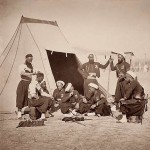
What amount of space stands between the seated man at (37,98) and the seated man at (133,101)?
3.24ft

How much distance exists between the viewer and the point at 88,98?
4.61m

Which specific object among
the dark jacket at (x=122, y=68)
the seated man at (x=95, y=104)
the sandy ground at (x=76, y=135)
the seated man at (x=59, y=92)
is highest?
the dark jacket at (x=122, y=68)

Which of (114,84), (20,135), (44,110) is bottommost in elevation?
(20,135)

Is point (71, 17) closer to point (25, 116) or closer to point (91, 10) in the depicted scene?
point (91, 10)

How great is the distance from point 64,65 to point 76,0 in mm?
891

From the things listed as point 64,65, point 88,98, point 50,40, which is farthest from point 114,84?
point 50,40

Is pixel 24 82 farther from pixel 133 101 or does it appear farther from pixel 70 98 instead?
pixel 133 101

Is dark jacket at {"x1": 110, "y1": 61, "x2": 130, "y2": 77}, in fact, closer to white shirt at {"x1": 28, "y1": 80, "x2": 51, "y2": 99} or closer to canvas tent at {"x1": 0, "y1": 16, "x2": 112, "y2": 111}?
canvas tent at {"x1": 0, "y1": 16, "x2": 112, "y2": 111}

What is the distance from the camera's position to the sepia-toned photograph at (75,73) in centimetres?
446

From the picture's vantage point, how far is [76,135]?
4.41 metres

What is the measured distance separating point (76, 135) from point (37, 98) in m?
0.69

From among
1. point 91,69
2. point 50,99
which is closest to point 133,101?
point 91,69

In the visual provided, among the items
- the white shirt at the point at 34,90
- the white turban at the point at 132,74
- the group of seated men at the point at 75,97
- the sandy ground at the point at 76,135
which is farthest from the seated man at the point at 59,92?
the white turban at the point at 132,74

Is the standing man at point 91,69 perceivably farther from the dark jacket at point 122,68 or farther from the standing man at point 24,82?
the standing man at point 24,82
